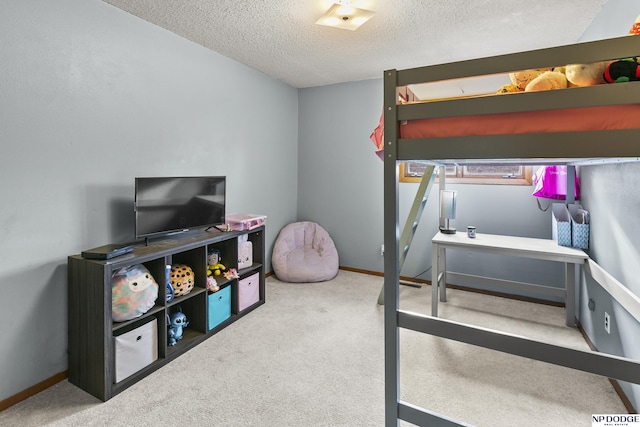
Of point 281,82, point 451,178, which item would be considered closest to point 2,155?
point 281,82

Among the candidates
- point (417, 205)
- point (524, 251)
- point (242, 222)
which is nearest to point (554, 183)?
point (524, 251)

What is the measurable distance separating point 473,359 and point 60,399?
257cm

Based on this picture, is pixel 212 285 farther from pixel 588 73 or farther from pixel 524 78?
pixel 588 73

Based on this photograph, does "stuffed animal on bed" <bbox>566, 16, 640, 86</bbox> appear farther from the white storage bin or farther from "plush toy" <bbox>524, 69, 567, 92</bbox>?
the white storage bin

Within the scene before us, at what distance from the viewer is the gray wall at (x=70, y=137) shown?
1.83 m

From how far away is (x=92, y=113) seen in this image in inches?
85.9

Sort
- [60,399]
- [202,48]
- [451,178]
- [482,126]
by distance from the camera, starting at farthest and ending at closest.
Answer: [451,178] < [202,48] < [60,399] < [482,126]

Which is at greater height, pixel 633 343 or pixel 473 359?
pixel 633 343

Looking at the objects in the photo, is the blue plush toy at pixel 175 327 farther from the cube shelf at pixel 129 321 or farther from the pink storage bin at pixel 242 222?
the pink storage bin at pixel 242 222

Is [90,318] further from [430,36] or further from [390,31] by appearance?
[430,36]

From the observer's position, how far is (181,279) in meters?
2.40

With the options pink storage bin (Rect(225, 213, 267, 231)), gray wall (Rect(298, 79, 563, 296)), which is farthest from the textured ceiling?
pink storage bin (Rect(225, 213, 267, 231))

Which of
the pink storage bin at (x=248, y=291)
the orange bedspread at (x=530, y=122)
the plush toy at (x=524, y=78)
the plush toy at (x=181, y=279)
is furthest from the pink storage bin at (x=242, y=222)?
the plush toy at (x=524, y=78)

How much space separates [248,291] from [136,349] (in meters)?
1.13
